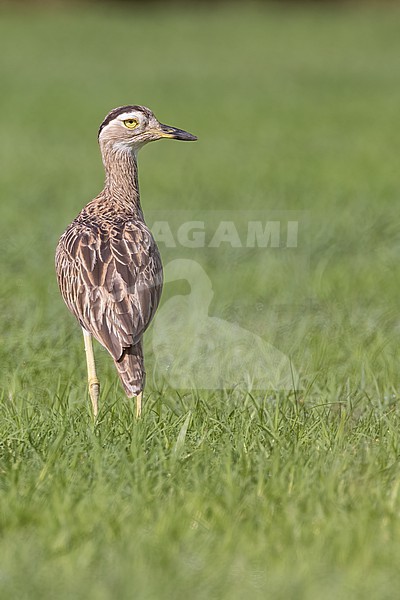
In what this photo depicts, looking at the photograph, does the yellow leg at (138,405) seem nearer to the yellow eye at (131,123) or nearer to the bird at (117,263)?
the bird at (117,263)

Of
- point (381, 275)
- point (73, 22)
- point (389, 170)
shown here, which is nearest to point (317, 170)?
point (389, 170)

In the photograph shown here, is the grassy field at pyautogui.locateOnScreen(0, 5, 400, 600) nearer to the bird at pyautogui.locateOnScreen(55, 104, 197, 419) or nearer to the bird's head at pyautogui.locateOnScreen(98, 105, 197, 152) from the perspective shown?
the bird at pyautogui.locateOnScreen(55, 104, 197, 419)

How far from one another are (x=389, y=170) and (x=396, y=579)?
10.3 metres

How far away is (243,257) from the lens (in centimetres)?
953

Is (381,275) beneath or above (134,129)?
beneath

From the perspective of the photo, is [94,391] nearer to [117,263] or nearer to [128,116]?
[117,263]

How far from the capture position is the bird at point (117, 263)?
496 centimetres

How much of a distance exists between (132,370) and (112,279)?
1.41 feet

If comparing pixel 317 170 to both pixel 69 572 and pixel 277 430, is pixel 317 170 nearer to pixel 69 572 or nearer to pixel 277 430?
pixel 277 430

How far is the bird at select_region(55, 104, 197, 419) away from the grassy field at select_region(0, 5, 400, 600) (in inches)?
11.9

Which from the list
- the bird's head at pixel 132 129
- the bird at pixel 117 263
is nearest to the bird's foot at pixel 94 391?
the bird at pixel 117 263

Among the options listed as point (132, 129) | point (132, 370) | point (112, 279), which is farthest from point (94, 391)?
point (132, 129)

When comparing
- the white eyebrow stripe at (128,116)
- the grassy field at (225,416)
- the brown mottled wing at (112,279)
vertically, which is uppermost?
the white eyebrow stripe at (128,116)

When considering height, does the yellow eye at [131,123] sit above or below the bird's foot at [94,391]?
above
